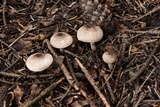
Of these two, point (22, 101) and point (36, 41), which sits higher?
point (36, 41)

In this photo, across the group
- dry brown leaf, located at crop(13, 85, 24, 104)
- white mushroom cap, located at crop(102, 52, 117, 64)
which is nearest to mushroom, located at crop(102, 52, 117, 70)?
white mushroom cap, located at crop(102, 52, 117, 64)

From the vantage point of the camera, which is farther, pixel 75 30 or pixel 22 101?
pixel 75 30

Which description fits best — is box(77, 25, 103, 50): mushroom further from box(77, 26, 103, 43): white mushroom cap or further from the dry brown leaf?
the dry brown leaf

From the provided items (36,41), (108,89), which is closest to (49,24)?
(36,41)

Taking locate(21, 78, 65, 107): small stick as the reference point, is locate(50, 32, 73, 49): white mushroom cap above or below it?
above

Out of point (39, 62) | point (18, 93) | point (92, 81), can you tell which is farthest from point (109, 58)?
point (18, 93)

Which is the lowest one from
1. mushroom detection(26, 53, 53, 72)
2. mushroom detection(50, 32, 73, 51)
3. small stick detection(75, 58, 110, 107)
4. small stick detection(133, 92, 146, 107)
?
small stick detection(133, 92, 146, 107)

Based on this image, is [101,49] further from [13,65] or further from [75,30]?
[13,65]
